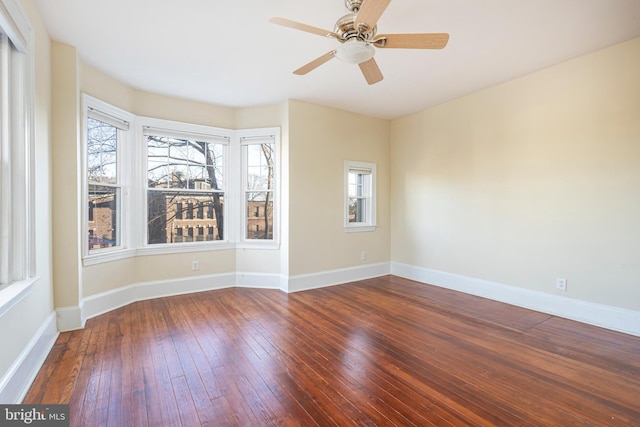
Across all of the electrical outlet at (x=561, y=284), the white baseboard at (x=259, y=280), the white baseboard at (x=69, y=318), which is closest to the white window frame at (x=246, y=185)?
the white baseboard at (x=259, y=280)

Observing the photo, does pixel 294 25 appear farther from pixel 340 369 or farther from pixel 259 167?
pixel 259 167

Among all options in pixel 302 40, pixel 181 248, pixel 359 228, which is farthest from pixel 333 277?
pixel 302 40

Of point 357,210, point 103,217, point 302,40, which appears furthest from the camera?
point 357,210

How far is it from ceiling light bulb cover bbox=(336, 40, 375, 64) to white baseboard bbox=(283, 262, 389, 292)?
2.96 meters

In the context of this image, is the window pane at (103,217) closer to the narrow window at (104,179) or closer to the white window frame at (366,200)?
the narrow window at (104,179)

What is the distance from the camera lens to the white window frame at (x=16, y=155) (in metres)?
1.91

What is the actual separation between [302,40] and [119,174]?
110 inches

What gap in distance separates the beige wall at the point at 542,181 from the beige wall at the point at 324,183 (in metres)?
0.81

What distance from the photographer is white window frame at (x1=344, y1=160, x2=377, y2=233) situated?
4.74m

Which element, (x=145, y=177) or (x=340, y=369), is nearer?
(x=340, y=369)

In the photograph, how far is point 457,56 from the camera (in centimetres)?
296

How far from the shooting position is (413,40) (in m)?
2.00

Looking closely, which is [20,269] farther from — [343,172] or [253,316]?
[343,172]

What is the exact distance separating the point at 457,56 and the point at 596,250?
246 cm
